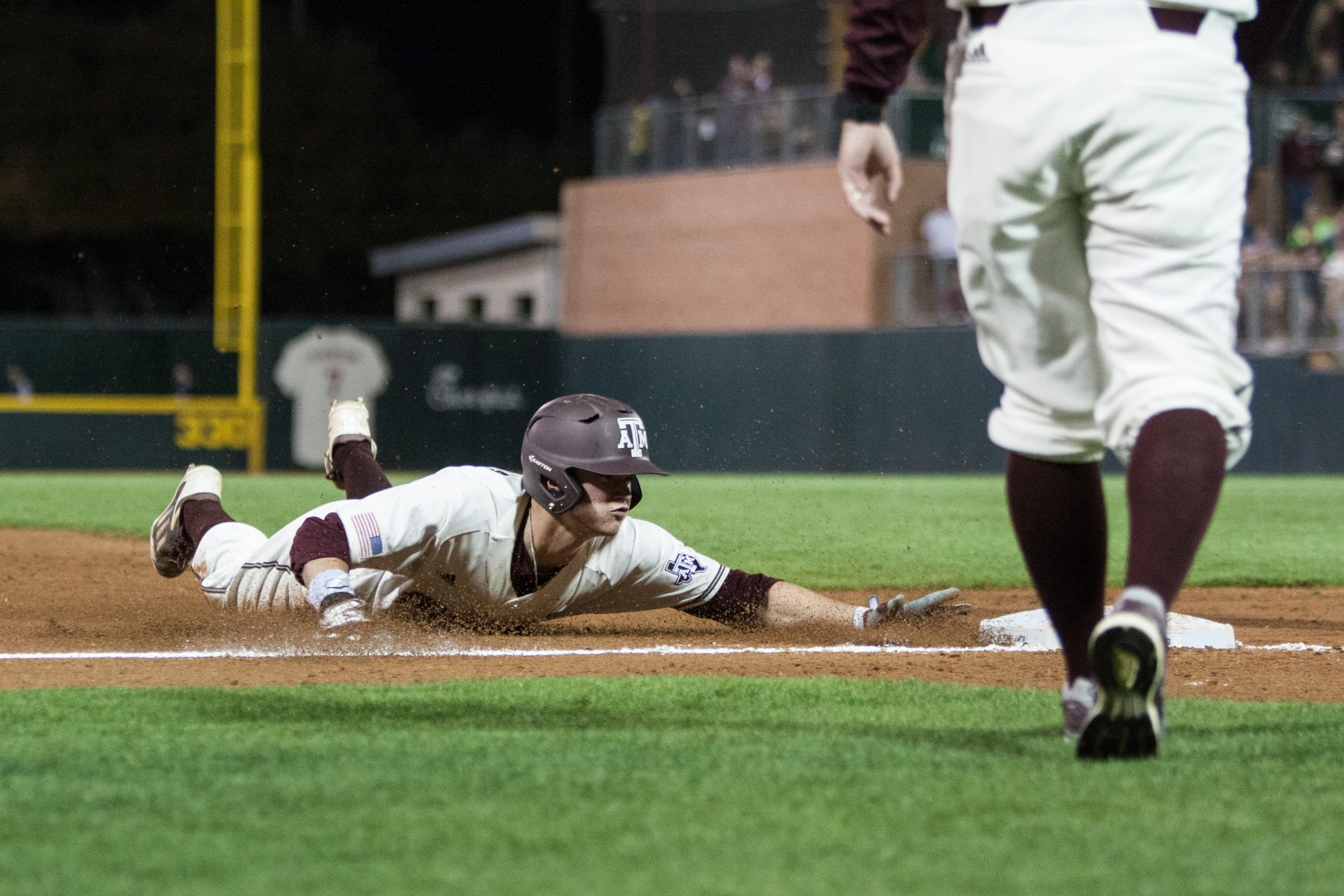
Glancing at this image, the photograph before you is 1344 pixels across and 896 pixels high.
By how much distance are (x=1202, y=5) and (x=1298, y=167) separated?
58.5ft

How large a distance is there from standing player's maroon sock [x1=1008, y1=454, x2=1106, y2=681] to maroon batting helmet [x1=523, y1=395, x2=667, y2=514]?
1.62 metres

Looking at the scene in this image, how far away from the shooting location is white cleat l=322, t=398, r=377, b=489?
5527mm

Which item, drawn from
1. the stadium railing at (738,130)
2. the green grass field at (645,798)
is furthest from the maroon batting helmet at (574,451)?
the stadium railing at (738,130)

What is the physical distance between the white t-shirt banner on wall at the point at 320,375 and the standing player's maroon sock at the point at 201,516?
14.0 m

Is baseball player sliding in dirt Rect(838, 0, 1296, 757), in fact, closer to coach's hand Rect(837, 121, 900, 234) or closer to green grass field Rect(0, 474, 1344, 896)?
coach's hand Rect(837, 121, 900, 234)

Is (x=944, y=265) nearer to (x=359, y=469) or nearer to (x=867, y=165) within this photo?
(x=359, y=469)

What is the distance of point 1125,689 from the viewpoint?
259 centimetres

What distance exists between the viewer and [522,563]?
4.70 meters

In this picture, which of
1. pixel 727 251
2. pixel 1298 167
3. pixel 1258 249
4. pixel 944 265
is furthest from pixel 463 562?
pixel 727 251

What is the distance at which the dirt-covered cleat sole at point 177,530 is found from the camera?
18.6 ft

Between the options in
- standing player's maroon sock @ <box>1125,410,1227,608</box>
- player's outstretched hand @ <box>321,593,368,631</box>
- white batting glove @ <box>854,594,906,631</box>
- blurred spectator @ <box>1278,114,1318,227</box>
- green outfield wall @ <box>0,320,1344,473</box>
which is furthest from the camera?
blurred spectator @ <box>1278,114,1318,227</box>

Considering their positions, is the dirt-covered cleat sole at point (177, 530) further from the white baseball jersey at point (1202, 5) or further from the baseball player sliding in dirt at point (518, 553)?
the white baseball jersey at point (1202, 5)

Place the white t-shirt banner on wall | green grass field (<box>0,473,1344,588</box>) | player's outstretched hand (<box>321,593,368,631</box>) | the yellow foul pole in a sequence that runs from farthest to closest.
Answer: the white t-shirt banner on wall
the yellow foul pole
green grass field (<box>0,473,1344,588</box>)
player's outstretched hand (<box>321,593,368,631</box>)

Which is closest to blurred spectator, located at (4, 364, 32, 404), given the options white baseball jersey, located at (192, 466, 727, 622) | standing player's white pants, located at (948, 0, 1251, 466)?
white baseball jersey, located at (192, 466, 727, 622)
